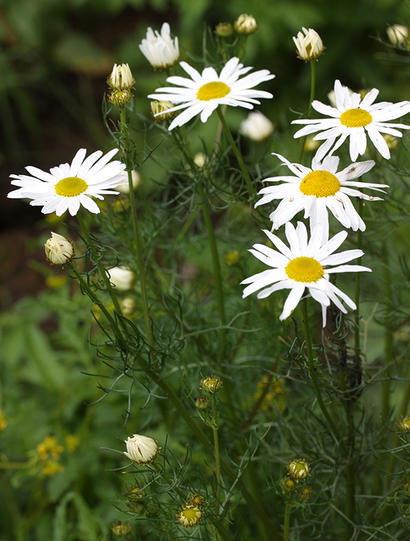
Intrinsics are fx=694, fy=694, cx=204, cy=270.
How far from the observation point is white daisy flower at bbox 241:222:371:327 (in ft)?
2.02

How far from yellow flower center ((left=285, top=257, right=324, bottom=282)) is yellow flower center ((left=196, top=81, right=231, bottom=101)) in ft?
0.77

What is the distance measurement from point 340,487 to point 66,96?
8.03 ft

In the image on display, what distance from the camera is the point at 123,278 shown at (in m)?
1.02

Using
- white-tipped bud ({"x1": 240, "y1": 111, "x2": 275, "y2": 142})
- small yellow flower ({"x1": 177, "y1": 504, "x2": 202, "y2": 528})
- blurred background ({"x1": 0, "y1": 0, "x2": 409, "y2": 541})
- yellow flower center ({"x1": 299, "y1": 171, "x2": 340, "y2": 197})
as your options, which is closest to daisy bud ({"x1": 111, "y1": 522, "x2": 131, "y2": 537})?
small yellow flower ({"x1": 177, "y1": 504, "x2": 202, "y2": 528})

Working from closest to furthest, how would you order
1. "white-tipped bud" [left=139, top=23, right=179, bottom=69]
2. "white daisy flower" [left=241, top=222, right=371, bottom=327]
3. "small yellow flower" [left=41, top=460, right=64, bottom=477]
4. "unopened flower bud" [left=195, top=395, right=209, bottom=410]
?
"white daisy flower" [left=241, top=222, right=371, bottom=327] < "unopened flower bud" [left=195, top=395, right=209, bottom=410] < "white-tipped bud" [left=139, top=23, right=179, bottom=69] < "small yellow flower" [left=41, top=460, right=64, bottom=477]

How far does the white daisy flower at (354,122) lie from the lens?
0.70 metres

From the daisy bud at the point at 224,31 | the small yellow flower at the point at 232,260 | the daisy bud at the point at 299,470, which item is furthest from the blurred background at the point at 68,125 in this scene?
the daisy bud at the point at 224,31

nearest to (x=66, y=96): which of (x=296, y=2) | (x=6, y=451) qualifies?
(x=296, y=2)

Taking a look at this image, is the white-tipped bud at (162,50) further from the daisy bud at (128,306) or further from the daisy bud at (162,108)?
the daisy bud at (128,306)

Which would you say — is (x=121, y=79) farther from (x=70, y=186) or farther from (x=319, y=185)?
(x=319, y=185)

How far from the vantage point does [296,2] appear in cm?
263

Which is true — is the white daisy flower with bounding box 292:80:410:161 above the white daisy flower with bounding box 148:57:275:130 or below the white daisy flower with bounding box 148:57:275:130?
below

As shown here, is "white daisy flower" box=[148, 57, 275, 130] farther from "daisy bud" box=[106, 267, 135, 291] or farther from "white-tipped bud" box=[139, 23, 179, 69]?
"daisy bud" box=[106, 267, 135, 291]

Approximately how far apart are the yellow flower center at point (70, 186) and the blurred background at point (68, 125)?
23.5 inches
